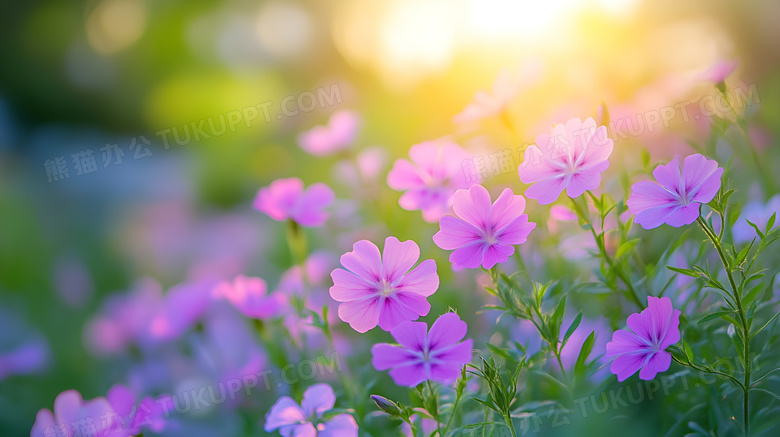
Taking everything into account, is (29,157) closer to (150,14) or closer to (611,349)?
(150,14)

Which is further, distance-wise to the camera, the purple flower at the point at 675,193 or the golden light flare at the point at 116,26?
the golden light flare at the point at 116,26

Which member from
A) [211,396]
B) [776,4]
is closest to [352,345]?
[211,396]

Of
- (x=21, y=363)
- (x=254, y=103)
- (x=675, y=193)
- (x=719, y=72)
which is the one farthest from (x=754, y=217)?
(x=254, y=103)

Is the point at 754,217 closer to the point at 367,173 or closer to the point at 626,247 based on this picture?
the point at 626,247

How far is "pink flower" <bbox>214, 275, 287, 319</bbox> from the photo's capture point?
0.70 metres

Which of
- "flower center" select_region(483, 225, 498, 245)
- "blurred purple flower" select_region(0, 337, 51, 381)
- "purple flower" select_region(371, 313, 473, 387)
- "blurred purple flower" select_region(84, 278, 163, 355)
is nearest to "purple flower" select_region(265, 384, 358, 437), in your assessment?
"purple flower" select_region(371, 313, 473, 387)

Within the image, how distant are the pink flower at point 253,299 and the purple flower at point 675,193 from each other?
42 centimetres

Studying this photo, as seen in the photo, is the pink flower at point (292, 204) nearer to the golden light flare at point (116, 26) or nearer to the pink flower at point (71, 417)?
the pink flower at point (71, 417)

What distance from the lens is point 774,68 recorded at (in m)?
1.82

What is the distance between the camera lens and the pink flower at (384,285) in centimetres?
49

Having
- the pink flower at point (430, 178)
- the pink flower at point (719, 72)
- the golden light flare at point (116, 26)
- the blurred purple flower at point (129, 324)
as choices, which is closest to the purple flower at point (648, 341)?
the pink flower at point (430, 178)

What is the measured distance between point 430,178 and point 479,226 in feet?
0.67

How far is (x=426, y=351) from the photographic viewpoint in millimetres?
484

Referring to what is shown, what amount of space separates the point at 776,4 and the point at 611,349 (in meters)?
1.91
